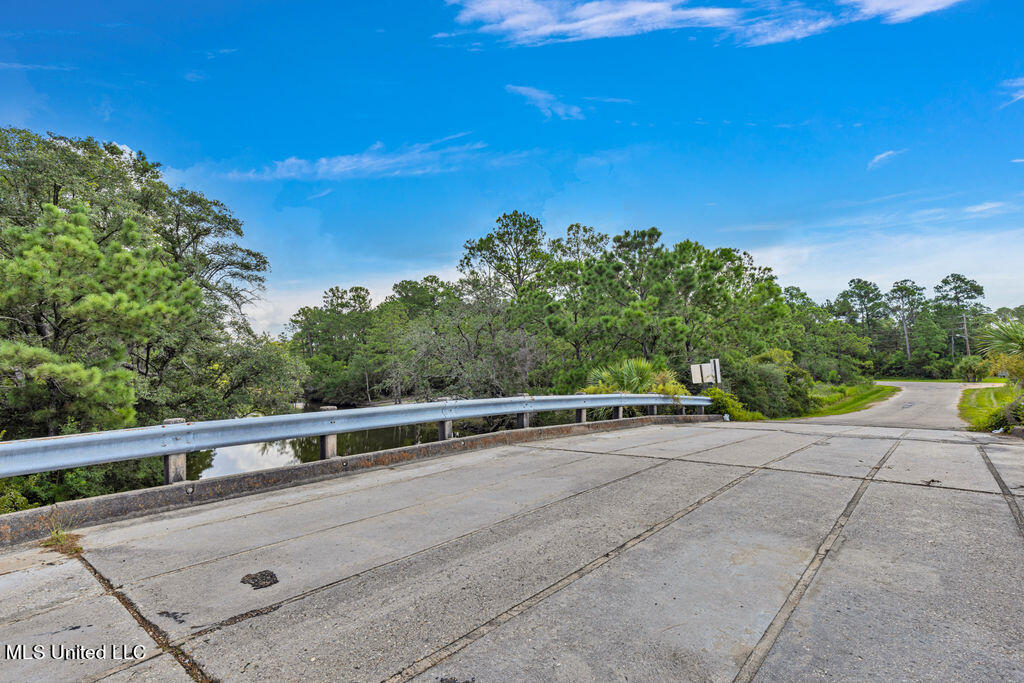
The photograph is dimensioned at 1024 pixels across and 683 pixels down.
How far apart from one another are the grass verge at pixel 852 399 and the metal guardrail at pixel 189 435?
107ft

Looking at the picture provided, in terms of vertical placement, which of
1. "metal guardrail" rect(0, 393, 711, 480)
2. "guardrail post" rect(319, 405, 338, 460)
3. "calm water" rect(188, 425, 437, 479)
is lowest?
"calm water" rect(188, 425, 437, 479)

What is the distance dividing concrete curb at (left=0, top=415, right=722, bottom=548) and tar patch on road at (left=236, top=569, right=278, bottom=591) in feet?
6.35

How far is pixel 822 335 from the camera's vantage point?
226 ft

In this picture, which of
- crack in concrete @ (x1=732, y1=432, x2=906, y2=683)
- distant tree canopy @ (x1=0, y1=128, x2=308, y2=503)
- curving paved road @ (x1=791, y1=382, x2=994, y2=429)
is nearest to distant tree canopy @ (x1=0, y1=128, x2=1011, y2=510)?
distant tree canopy @ (x1=0, y1=128, x2=308, y2=503)

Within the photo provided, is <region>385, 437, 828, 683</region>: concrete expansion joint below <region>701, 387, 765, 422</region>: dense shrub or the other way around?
the other way around

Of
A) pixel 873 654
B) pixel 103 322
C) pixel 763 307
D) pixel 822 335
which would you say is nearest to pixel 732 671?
pixel 873 654

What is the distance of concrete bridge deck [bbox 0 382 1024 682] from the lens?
6.94 feet

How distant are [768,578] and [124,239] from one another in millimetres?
15878

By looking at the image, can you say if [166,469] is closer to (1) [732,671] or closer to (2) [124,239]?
(1) [732,671]

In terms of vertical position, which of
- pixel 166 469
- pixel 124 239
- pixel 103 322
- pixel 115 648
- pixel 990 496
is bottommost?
pixel 990 496

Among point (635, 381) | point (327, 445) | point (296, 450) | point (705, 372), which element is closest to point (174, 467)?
point (327, 445)

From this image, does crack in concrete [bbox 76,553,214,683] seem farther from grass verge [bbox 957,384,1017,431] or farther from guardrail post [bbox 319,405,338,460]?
grass verge [bbox 957,384,1017,431]

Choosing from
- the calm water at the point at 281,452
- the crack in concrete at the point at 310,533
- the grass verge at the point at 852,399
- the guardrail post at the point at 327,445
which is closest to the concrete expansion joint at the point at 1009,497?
Answer: the crack in concrete at the point at 310,533

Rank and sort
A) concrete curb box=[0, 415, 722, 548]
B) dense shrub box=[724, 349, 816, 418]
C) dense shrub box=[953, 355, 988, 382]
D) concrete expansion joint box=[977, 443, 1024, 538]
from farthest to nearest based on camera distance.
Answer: dense shrub box=[953, 355, 988, 382], dense shrub box=[724, 349, 816, 418], concrete expansion joint box=[977, 443, 1024, 538], concrete curb box=[0, 415, 722, 548]
